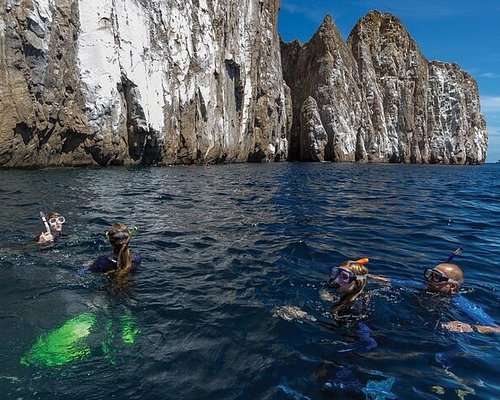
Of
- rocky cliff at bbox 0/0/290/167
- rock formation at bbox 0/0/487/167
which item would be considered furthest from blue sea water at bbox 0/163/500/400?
rock formation at bbox 0/0/487/167

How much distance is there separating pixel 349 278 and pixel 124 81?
28.5 m

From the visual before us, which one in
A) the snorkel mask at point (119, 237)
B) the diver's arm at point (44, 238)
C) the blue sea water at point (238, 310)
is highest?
the snorkel mask at point (119, 237)

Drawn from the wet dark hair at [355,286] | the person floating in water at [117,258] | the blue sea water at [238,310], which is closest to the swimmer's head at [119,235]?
the person floating in water at [117,258]

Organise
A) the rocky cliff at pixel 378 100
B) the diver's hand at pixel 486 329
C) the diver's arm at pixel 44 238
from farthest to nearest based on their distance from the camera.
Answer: the rocky cliff at pixel 378 100 → the diver's arm at pixel 44 238 → the diver's hand at pixel 486 329

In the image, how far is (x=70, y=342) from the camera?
14.9ft

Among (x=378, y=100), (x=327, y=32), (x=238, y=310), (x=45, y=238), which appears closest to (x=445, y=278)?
(x=238, y=310)

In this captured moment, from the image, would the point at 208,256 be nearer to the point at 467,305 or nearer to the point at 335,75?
the point at 467,305

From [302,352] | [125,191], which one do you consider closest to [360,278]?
[302,352]

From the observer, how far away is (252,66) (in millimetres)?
50812

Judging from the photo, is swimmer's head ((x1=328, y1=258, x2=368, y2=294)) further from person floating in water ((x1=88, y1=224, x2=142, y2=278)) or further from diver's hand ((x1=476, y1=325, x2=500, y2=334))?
person floating in water ((x1=88, y1=224, x2=142, y2=278))

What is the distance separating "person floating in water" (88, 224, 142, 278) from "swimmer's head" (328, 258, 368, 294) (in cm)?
336

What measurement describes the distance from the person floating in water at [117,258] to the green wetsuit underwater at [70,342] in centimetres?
137

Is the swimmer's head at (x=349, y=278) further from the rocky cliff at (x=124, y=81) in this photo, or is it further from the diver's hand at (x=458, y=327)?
the rocky cliff at (x=124, y=81)

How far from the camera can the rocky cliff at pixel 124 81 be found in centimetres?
2206
